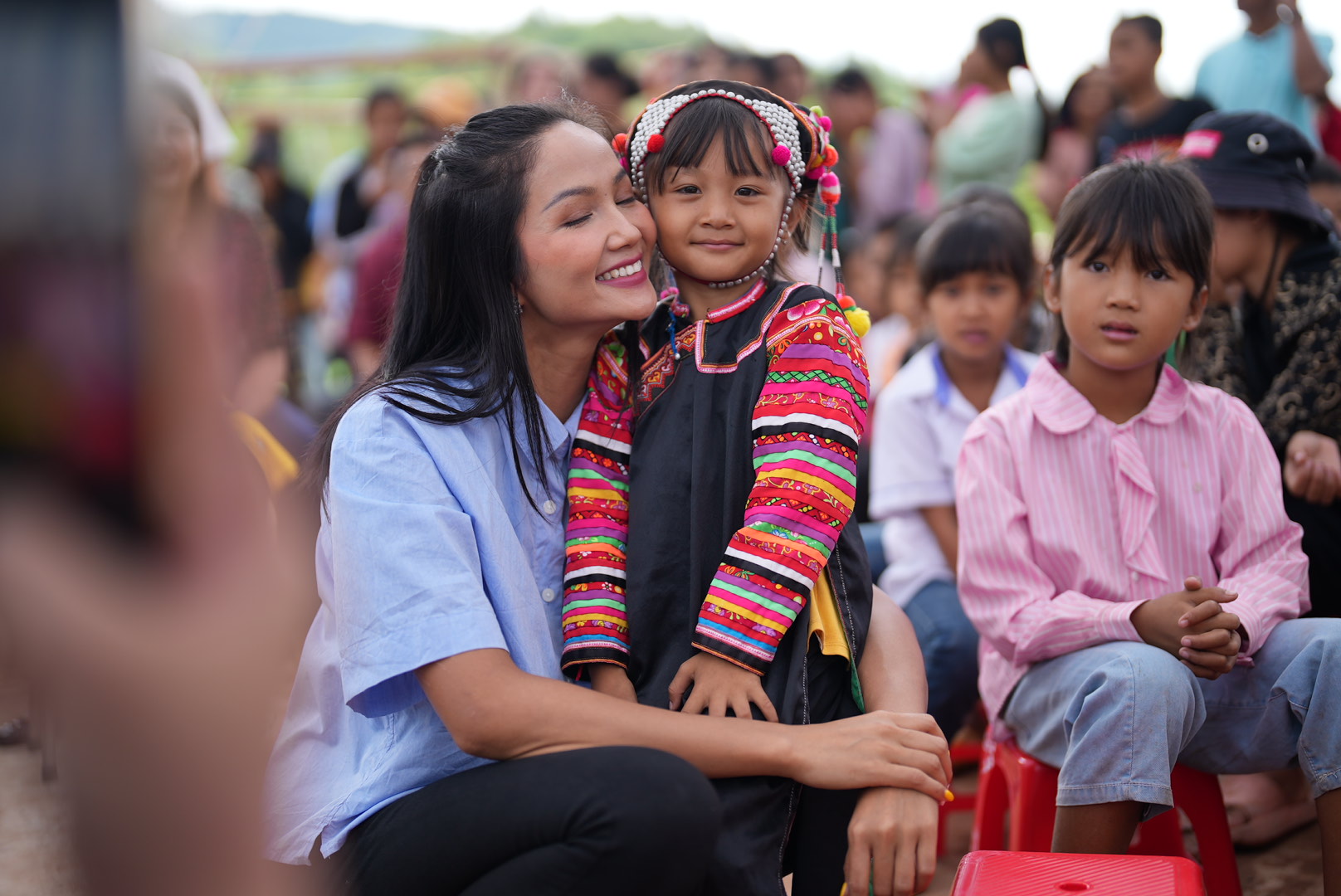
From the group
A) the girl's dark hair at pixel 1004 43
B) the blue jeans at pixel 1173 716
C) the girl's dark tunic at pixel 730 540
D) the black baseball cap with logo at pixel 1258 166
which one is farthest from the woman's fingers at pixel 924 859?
the girl's dark hair at pixel 1004 43

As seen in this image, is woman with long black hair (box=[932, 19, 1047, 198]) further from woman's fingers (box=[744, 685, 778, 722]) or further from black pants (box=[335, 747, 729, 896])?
black pants (box=[335, 747, 729, 896])

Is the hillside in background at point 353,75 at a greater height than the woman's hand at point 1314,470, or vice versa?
the hillside in background at point 353,75

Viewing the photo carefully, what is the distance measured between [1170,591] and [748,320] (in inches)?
38.5

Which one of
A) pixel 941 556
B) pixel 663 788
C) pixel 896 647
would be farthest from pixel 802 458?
pixel 941 556

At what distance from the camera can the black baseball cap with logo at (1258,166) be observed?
2736 mm

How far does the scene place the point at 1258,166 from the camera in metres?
2.79

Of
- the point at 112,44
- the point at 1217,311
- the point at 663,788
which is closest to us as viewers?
the point at 112,44

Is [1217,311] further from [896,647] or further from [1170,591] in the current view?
[896,647]

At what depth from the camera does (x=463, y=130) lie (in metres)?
2.04

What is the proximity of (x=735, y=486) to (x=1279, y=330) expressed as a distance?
1606mm

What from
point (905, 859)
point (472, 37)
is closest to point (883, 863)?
point (905, 859)

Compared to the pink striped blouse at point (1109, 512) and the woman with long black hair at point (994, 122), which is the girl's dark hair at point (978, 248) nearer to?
the pink striped blouse at point (1109, 512)

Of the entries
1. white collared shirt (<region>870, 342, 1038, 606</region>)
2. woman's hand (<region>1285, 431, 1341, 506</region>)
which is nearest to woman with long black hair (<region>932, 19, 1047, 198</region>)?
white collared shirt (<region>870, 342, 1038, 606</region>)

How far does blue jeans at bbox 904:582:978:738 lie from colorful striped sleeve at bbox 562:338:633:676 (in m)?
1.14
